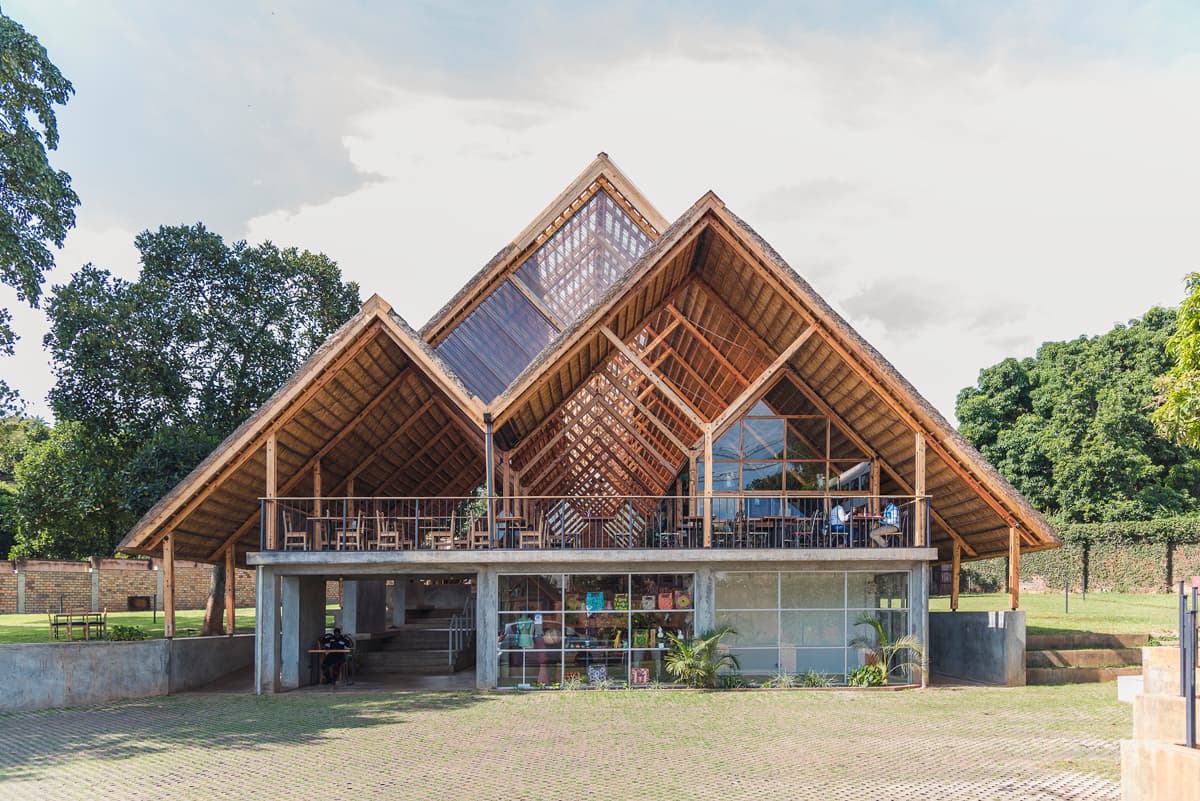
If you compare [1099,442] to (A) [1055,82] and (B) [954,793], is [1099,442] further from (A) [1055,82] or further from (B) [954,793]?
(B) [954,793]

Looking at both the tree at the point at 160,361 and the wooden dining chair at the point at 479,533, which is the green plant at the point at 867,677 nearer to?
the wooden dining chair at the point at 479,533

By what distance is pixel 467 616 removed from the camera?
2645 centimetres

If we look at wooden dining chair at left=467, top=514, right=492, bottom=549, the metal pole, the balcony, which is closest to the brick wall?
the balcony

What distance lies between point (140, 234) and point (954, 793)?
25.3 meters

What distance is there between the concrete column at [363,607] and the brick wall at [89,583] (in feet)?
53.8

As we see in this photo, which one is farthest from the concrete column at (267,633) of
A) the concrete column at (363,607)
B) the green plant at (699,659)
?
the green plant at (699,659)

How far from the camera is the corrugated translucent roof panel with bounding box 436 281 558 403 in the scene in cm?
2045

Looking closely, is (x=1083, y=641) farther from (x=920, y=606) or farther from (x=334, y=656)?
(x=334, y=656)

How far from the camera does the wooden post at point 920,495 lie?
1898cm

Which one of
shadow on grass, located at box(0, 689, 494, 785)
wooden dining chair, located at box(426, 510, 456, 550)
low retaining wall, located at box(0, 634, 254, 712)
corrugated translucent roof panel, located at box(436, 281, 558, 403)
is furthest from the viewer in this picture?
corrugated translucent roof panel, located at box(436, 281, 558, 403)

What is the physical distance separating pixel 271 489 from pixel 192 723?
4.88 m

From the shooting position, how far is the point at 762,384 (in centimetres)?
2014

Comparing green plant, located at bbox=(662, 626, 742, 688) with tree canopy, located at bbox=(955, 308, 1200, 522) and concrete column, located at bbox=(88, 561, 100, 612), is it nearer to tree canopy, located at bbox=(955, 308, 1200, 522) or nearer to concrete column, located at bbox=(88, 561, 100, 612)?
tree canopy, located at bbox=(955, 308, 1200, 522)

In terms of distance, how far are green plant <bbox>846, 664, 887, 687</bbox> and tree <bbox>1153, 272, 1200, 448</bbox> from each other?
22.0 ft
